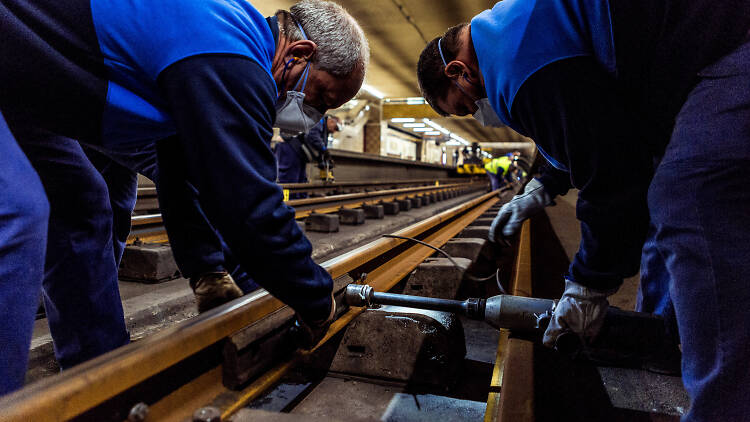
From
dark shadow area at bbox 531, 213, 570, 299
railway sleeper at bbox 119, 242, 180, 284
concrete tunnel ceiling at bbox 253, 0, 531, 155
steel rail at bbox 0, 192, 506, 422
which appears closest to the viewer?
steel rail at bbox 0, 192, 506, 422

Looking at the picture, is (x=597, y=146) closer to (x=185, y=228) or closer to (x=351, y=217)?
(x=185, y=228)

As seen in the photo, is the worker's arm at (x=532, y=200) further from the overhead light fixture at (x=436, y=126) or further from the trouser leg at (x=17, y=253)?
the overhead light fixture at (x=436, y=126)

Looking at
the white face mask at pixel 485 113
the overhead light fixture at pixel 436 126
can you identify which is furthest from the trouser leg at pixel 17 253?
the overhead light fixture at pixel 436 126

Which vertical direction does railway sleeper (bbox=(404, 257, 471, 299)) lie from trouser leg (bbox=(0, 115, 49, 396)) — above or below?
below

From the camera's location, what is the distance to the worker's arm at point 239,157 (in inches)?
41.1

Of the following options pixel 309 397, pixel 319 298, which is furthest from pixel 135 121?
pixel 309 397

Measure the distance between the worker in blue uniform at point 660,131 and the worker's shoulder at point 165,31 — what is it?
82 cm

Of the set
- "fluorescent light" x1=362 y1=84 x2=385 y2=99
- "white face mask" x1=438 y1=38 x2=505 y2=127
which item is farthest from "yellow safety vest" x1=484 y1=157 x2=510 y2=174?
"white face mask" x1=438 y1=38 x2=505 y2=127

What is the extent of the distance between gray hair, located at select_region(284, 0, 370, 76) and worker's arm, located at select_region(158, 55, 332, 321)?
1.28ft

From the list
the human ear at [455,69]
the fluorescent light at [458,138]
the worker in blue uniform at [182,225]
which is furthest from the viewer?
the fluorescent light at [458,138]

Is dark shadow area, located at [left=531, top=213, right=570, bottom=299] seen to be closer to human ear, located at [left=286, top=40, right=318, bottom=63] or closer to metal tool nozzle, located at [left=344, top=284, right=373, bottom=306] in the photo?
metal tool nozzle, located at [left=344, top=284, right=373, bottom=306]

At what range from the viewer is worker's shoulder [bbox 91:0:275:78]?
3.53 ft

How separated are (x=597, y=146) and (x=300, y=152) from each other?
22.9ft

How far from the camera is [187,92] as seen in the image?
3.43 ft
